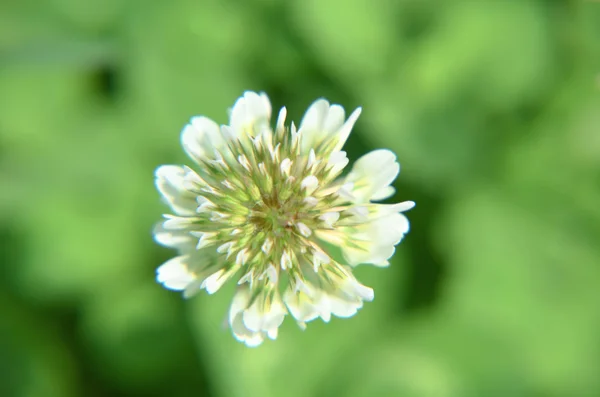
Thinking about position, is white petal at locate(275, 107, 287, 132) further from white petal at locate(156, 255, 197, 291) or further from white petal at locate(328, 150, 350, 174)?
white petal at locate(156, 255, 197, 291)

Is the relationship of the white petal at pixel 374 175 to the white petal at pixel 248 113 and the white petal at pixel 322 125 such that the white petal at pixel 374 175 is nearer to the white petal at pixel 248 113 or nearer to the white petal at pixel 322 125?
the white petal at pixel 322 125

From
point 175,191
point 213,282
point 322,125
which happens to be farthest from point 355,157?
point 213,282

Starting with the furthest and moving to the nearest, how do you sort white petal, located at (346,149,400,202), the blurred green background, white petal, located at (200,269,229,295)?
the blurred green background < white petal, located at (346,149,400,202) < white petal, located at (200,269,229,295)

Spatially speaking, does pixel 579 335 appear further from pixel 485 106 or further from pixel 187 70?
pixel 187 70

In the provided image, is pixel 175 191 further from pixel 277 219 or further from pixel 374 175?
pixel 374 175

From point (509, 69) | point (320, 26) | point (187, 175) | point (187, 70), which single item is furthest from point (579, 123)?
point (187, 175)

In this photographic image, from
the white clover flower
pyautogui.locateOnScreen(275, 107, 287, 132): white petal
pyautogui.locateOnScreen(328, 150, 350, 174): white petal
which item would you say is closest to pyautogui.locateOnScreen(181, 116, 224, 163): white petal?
the white clover flower

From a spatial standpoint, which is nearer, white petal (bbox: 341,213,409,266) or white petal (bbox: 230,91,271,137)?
white petal (bbox: 341,213,409,266)
